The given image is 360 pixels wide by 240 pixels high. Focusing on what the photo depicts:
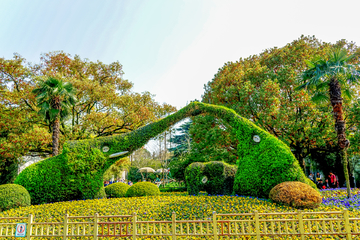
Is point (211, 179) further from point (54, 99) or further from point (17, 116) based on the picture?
point (17, 116)

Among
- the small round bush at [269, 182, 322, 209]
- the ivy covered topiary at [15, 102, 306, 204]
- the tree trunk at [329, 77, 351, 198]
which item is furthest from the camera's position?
the tree trunk at [329, 77, 351, 198]

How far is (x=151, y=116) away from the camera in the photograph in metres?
21.3

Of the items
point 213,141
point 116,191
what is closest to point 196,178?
point 116,191

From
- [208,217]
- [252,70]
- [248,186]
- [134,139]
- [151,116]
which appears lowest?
[208,217]

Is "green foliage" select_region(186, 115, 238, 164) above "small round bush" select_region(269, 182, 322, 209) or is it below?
above

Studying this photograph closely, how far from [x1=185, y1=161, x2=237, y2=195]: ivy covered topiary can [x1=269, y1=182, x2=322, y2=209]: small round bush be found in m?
3.30

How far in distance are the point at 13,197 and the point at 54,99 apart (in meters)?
7.07

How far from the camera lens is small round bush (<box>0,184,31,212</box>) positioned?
9925mm

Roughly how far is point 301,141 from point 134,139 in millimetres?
11554

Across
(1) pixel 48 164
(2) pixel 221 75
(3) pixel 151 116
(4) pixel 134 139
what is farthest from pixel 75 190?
(2) pixel 221 75

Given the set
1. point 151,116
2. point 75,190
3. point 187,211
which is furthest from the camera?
point 151,116

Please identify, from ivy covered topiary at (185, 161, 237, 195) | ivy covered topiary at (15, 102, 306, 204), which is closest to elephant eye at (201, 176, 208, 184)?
ivy covered topiary at (185, 161, 237, 195)

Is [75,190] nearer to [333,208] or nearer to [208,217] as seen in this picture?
[208,217]

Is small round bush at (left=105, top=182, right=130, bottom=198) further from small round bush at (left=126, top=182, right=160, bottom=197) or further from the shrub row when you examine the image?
small round bush at (left=126, top=182, right=160, bottom=197)
